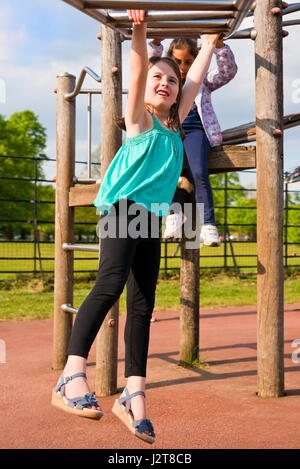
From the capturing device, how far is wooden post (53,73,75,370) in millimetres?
4324

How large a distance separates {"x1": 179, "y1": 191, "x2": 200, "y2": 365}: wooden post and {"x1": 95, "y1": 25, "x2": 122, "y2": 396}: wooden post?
2.89 feet

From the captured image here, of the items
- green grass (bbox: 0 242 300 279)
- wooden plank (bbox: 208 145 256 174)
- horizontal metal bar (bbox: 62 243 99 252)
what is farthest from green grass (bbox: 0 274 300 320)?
wooden plank (bbox: 208 145 256 174)

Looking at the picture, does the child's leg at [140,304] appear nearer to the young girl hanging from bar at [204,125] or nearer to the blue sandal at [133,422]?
the blue sandal at [133,422]

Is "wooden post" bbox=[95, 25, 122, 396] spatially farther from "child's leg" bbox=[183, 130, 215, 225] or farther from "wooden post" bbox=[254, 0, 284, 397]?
"wooden post" bbox=[254, 0, 284, 397]

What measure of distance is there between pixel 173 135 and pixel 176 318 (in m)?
4.81

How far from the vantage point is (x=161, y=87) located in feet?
7.55

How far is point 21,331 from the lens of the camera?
576cm

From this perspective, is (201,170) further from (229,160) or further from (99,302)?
(99,302)

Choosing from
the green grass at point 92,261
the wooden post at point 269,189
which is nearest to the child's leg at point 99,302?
the wooden post at point 269,189

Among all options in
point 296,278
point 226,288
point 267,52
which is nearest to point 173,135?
point 267,52

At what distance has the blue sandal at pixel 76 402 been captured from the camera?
188cm

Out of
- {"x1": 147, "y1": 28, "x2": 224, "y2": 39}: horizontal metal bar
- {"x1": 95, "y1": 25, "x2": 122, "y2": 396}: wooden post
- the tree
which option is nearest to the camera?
{"x1": 147, "y1": 28, "x2": 224, "y2": 39}: horizontal metal bar

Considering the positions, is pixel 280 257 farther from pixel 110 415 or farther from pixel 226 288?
pixel 226 288

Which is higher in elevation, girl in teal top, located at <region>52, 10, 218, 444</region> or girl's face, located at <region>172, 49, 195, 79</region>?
girl's face, located at <region>172, 49, 195, 79</region>
